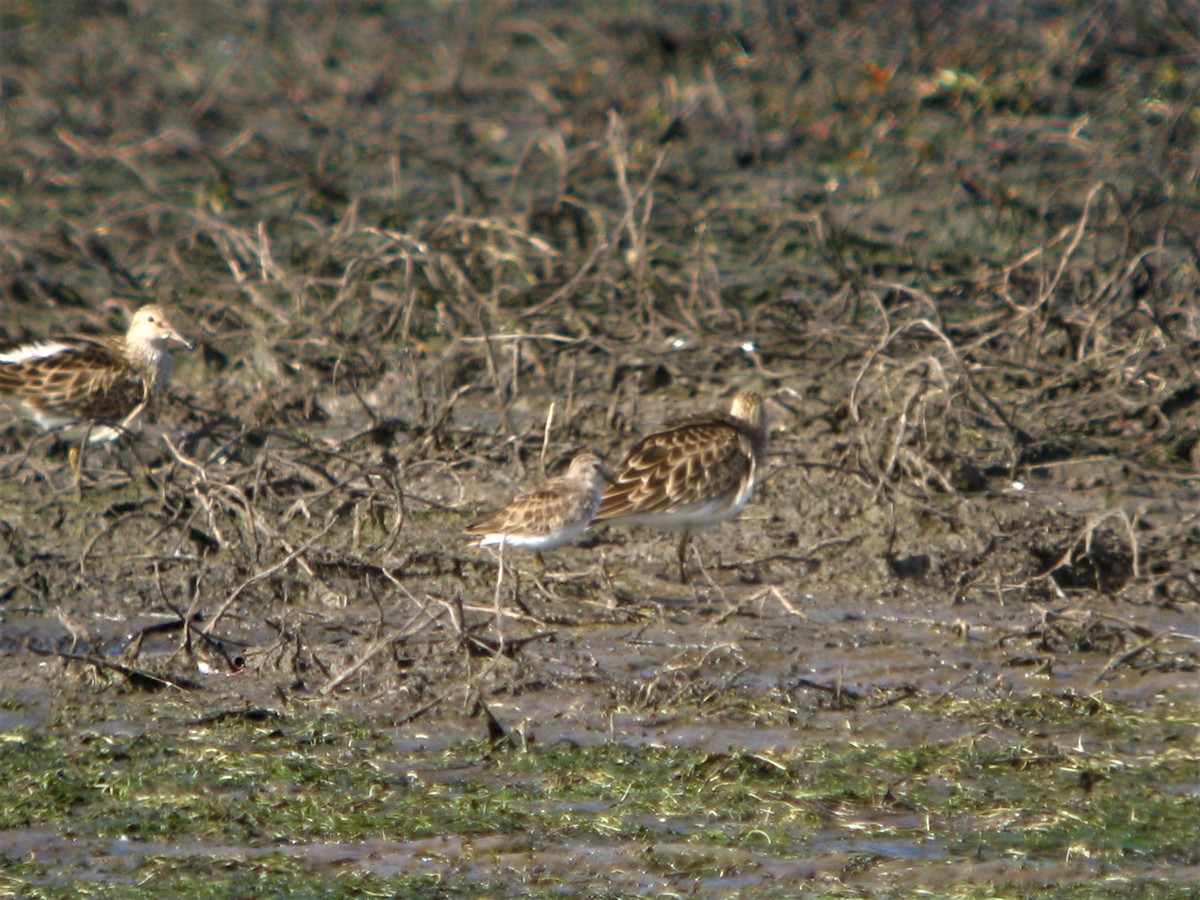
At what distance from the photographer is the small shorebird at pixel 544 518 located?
24.4 feet

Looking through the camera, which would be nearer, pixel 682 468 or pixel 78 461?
pixel 682 468

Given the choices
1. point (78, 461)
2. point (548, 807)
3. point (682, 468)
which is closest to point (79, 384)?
point (78, 461)

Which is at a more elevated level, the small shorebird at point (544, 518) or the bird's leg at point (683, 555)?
the small shorebird at point (544, 518)

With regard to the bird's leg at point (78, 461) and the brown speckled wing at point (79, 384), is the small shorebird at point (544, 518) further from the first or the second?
the brown speckled wing at point (79, 384)

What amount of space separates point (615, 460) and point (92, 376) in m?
2.46

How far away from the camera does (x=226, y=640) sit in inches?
262

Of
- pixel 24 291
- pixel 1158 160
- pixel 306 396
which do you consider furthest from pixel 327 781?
pixel 1158 160

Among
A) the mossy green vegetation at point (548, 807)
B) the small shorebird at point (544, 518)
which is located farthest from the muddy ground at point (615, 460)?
the small shorebird at point (544, 518)

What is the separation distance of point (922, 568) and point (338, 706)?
261 cm

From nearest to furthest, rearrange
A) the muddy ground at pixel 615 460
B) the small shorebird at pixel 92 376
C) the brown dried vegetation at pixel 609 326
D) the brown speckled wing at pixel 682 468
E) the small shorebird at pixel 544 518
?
1. the muddy ground at pixel 615 460
2. the brown dried vegetation at pixel 609 326
3. the small shorebird at pixel 544 518
4. the brown speckled wing at pixel 682 468
5. the small shorebird at pixel 92 376

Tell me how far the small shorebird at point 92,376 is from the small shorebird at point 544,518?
209cm

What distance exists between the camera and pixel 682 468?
306 inches

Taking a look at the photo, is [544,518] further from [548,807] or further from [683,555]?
[548,807]

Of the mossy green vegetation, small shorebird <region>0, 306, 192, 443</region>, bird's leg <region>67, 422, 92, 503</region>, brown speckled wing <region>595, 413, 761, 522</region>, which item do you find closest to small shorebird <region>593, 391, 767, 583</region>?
brown speckled wing <region>595, 413, 761, 522</region>
